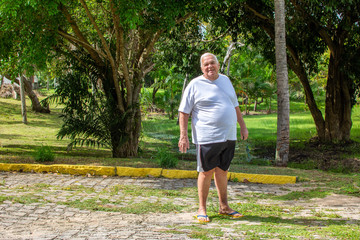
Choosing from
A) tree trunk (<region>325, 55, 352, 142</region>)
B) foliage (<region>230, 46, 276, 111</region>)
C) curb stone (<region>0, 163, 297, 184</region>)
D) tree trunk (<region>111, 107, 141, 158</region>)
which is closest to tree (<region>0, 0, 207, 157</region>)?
tree trunk (<region>111, 107, 141, 158</region>)

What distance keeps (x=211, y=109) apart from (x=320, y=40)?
13.4m

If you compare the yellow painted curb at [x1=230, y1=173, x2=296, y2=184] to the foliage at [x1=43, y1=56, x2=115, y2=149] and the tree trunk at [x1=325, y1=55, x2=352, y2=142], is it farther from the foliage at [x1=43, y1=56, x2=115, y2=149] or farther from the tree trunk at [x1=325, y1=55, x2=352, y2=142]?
the tree trunk at [x1=325, y1=55, x2=352, y2=142]

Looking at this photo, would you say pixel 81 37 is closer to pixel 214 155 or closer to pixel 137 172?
pixel 137 172

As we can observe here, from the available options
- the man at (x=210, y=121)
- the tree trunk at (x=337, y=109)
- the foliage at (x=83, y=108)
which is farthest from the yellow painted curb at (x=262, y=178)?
the tree trunk at (x=337, y=109)

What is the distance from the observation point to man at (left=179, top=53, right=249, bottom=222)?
5.01 metres

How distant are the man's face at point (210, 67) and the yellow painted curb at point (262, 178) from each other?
3690 millimetres

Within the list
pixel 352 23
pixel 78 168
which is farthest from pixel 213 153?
pixel 352 23

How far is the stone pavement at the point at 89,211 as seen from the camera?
461 centimetres

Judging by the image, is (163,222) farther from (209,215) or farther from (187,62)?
(187,62)

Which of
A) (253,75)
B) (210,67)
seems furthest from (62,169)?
(253,75)

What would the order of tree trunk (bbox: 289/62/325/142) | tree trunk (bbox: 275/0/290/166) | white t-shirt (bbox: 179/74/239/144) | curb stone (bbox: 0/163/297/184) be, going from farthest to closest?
tree trunk (bbox: 289/62/325/142) → tree trunk (bbox: 275/0/290/166) → curb stone (bbox: 0/163/297/184) → white t-shirt (bbox: 179/74/239/144)

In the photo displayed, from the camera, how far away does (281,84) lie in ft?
35.9

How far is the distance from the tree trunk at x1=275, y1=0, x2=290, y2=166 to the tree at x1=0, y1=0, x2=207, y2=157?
75.9 inches

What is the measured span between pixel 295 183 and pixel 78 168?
423cm
